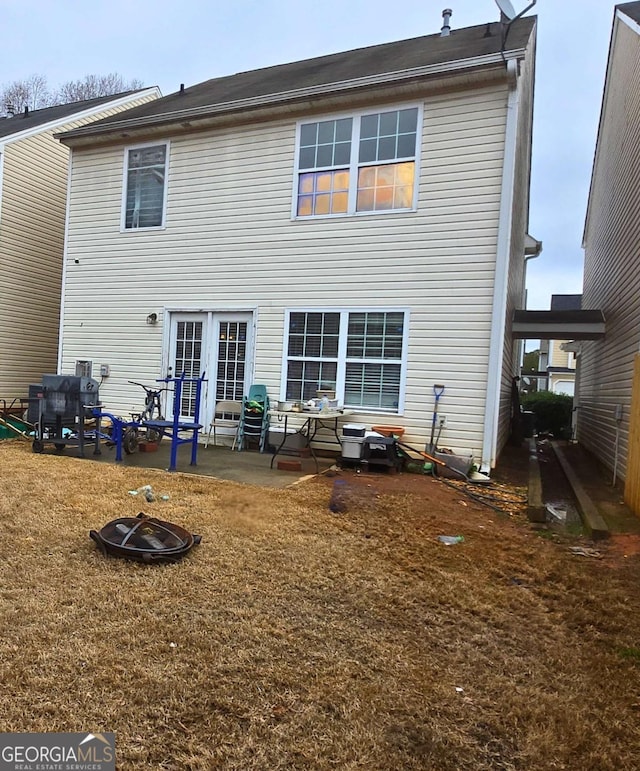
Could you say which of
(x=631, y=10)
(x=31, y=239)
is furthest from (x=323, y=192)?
(x=31, y=239)

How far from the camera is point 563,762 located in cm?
189

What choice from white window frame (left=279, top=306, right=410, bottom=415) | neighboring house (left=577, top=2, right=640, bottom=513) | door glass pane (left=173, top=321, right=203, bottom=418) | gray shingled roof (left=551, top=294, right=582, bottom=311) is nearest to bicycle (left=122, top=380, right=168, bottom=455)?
door glass pane (left=173, top=321, right=203, bottom=418)

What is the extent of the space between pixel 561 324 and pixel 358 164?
458 centimetres

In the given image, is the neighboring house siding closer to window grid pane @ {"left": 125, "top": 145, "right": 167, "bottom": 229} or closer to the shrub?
window grid pane @ {"left": 125, "top": 145, "right": 167, "bottom": 229}

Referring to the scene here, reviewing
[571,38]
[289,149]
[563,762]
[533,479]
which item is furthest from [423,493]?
[571,38]

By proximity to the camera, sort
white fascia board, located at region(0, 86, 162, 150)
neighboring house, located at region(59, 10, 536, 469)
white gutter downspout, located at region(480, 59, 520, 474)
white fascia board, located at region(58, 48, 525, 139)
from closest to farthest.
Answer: white fascia board, located at region(58, 48, 525, 139), white gutter downspout, located at region(480, 59, 520, 474), neighboring house, located at region(59, 10, 536, 469), white fascia board, located at region(0, 86, 162, 150)

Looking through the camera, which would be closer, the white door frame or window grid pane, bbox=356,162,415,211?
window grid pane, bbox=356,162,415,211

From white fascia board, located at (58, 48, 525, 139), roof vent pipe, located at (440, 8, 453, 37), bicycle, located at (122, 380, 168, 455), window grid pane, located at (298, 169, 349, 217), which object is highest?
roof vent pipe, located at (440, 8, 453, 37)

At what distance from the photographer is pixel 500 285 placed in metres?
7.03

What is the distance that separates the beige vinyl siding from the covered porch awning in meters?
0.23

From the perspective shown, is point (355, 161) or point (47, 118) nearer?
point (355, 161)

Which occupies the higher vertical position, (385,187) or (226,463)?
(385,187)

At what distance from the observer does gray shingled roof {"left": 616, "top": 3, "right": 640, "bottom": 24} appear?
7959 mm

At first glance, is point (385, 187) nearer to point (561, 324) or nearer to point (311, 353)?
point (311, 353)
